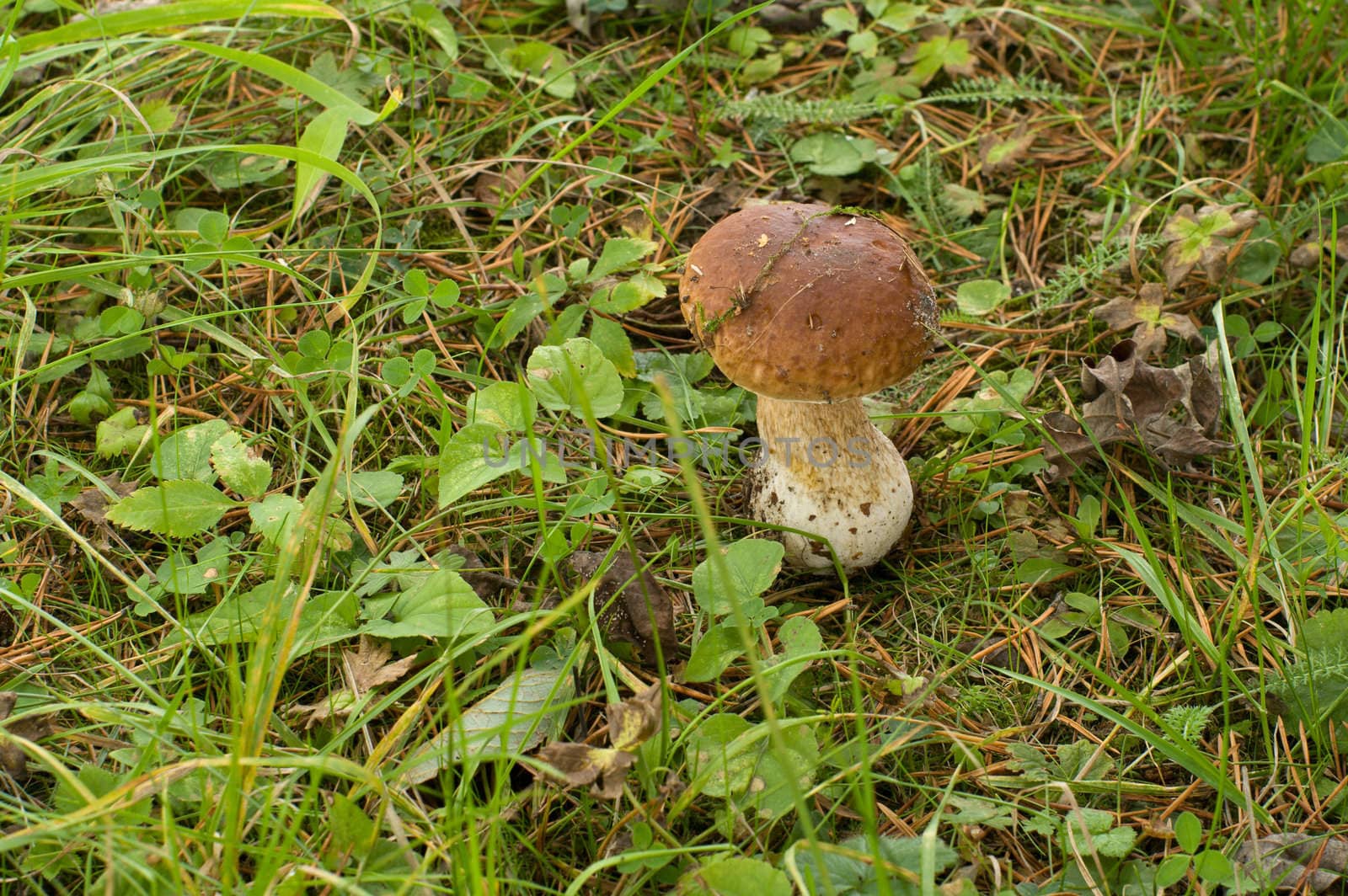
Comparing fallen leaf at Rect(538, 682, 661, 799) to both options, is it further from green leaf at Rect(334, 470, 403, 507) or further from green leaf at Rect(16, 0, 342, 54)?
green leaf at Rect(16, 0, 342, 54)

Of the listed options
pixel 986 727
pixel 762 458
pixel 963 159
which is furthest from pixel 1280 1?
→ pixel 986 727

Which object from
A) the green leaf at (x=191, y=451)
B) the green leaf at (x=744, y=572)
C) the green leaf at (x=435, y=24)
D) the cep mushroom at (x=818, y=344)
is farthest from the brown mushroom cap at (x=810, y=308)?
the green leaf at (x=435, y=24)

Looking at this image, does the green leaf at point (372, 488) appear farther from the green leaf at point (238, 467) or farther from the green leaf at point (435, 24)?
the green leaf at point (435, 24)

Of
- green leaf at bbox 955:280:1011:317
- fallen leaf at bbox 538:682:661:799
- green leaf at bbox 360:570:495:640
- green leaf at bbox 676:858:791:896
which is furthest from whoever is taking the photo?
green leaf at bbox 955:280:1011:317

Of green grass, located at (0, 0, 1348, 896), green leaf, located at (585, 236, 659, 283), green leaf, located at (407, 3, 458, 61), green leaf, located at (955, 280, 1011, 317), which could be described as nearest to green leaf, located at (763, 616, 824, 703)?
green grass, located at (0, 0, 1348, 896)

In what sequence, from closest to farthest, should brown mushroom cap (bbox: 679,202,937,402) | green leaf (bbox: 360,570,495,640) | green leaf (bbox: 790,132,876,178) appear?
green leaf (bbox: 360,570,495,640) → brown mushroom cap (bbox: 679,202,937,402) → green leaf (bbox: 790,132,876,178)
